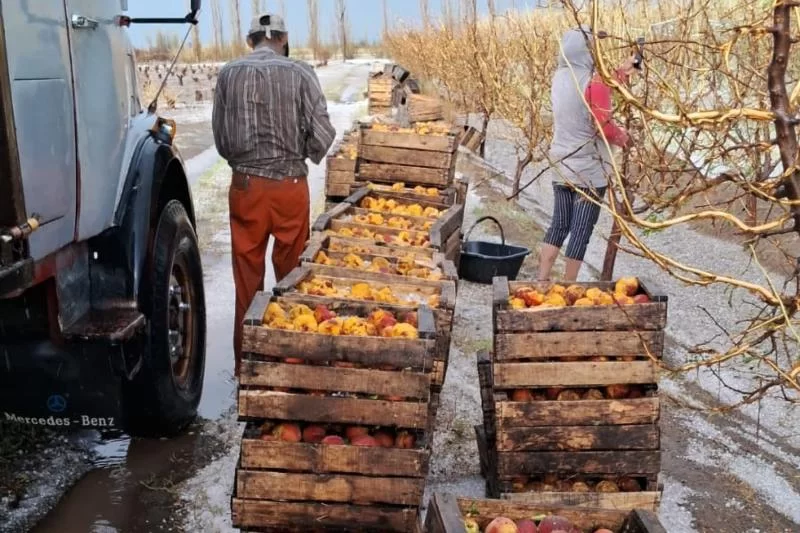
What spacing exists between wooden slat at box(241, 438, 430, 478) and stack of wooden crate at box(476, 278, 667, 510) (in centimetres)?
48

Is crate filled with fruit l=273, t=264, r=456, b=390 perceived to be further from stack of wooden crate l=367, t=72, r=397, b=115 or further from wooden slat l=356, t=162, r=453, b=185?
stack of wooden crate l=367, t=72, r=397, b=115

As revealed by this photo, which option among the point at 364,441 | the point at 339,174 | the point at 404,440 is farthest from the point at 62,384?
the point at 339,174

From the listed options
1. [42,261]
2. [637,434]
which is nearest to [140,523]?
[42,261]

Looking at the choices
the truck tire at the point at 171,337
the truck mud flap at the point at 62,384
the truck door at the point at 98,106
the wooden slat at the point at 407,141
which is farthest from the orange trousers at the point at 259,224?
the wooden slat at the point at 407,141

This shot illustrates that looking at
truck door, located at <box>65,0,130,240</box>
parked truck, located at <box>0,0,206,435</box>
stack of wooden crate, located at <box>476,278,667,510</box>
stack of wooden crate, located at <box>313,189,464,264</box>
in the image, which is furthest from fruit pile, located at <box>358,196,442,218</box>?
stack of wooden crate, located at <box>476,278,667,510</box>

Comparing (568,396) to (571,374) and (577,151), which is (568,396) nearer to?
(571,374)

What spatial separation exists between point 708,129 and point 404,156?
4222 mm

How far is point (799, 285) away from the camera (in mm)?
2260

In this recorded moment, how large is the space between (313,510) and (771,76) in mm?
2109

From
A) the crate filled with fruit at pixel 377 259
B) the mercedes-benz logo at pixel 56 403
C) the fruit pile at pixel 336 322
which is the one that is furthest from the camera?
the crate filled with fruit at pixel 377 259

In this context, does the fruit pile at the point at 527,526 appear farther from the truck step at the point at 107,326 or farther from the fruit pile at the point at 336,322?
the truck step at the point at 107,326

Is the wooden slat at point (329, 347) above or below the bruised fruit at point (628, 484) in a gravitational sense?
above

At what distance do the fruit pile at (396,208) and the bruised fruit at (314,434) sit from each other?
2776 millimetres

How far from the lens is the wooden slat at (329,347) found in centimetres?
303
